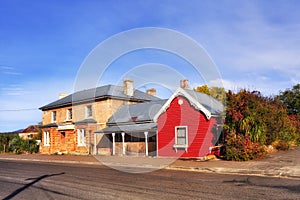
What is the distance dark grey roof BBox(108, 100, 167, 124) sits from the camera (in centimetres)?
2793

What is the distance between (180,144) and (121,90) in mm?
15298

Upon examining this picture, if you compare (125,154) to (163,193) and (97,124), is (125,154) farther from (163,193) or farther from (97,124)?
(163,193)

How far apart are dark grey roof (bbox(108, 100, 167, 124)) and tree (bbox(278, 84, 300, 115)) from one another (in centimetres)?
2564

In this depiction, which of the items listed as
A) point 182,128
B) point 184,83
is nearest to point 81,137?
point 184,83

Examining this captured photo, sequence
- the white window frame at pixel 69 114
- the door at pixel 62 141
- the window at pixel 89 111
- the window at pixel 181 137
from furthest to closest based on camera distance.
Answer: the white window frame at pixel 69 114, the door at pixel 62 141, the window at pixel 89 111, the window at pixel 181 137

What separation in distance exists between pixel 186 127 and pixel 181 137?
0.88 metres

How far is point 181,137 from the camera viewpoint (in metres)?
21.7

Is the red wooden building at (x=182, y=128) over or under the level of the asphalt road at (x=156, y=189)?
over

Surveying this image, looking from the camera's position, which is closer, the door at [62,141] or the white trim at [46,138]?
the door at [62,141]

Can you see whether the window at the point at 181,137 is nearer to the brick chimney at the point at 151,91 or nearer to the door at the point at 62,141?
the door at the point at 62,141

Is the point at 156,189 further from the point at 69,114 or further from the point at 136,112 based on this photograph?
the point at 69,114

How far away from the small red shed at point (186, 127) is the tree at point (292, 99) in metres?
27.4

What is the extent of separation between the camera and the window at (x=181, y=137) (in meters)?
21.4

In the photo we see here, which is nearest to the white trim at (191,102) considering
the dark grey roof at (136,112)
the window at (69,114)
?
the dark grey roof at (136,112)
